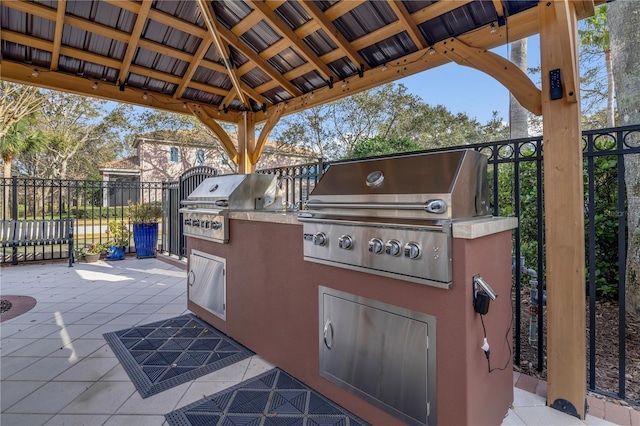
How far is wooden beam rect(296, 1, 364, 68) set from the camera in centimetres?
282

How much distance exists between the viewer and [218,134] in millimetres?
5027

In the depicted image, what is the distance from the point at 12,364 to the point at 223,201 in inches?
80.6

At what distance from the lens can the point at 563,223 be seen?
6.20 feet

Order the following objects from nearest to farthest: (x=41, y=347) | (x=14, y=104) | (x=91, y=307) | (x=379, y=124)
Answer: (x=41, y=347)
(x=91, y=307)
(x=14, y=104)
(x=379, y=124)

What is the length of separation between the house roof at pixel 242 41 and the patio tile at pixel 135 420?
328cm

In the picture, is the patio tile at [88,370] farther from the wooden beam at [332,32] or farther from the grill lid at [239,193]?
the wooden beam at [332,32]

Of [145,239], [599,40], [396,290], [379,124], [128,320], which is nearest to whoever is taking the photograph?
[396,290]

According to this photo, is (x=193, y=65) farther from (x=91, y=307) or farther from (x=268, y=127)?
(x=91, y=307)

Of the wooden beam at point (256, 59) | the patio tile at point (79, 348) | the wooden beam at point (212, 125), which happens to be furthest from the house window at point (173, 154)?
the patio tile at point (79, 348)

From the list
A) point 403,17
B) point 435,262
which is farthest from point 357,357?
point 403,17

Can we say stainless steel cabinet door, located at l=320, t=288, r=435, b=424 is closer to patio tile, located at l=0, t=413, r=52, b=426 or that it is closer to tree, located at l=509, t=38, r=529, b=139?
patio tile, located at l=0, t=413, r=52, b=426

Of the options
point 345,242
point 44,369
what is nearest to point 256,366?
point 345,242

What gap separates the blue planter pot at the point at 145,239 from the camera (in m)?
6.83

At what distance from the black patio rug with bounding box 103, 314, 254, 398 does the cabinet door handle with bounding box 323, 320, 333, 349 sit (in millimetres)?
962
